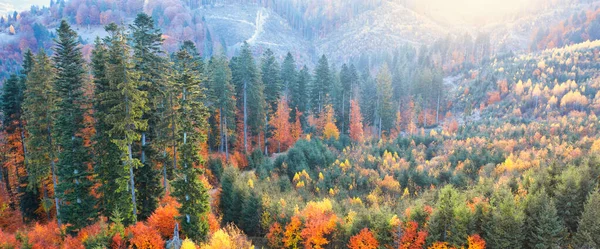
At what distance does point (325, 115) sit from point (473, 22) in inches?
6104

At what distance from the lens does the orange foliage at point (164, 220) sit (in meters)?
21.5

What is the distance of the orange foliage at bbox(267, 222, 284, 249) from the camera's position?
84.9 ft

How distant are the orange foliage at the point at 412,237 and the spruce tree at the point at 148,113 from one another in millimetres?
17083

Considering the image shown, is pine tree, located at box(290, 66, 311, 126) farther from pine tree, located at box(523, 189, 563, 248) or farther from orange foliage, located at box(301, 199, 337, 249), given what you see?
pine tree, located at box(523, 189, 563, 248)

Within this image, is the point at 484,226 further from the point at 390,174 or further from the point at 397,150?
the point at 397,150

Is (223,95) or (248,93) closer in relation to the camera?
(223,95)

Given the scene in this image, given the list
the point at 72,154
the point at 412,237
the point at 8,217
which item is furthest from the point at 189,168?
the point at 8,217

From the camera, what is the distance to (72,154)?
21016 mm

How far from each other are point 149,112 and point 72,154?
17.0ft

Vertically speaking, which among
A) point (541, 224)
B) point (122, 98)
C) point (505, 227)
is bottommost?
point (505, 227)

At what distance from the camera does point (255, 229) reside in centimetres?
2884

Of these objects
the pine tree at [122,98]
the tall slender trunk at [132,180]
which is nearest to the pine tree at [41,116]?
the tall slender trunk at [132,180]

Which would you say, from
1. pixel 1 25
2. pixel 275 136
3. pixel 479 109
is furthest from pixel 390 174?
pixel 1 25

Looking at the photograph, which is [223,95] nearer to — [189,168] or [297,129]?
[297,129]
